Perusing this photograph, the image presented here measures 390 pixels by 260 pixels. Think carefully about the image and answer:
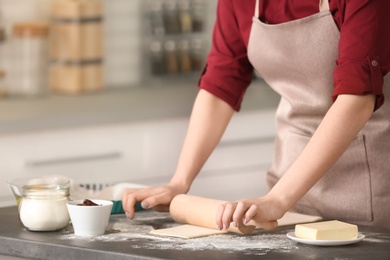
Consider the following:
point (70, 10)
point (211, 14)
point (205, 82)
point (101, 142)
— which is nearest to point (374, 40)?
point (205, 82)

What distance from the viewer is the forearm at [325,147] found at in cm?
200

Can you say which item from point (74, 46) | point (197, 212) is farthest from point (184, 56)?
point (197, 212)

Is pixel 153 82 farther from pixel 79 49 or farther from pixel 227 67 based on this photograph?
pixel 227 67

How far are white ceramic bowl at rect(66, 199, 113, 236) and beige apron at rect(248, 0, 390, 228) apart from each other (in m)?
0.56

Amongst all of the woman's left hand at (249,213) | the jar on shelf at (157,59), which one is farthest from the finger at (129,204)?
the jar on shelf at (157,59)

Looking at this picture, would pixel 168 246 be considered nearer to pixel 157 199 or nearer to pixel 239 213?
pixel 239 213

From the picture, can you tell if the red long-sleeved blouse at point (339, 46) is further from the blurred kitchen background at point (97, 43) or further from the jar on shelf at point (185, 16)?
the jar on shelf at point (185, 16)

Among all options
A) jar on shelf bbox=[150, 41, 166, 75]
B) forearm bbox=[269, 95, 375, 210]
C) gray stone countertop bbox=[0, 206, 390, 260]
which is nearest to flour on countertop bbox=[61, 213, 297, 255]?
gray stone countertop bbox=[0, 206, 390, 260]

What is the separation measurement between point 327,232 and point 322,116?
0.48m

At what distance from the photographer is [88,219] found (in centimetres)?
195

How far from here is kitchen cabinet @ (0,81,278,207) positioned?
353 cm

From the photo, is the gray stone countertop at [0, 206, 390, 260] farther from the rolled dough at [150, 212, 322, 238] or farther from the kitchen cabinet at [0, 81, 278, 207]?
the kitchen cabinet at [0, 81, 278, 207]

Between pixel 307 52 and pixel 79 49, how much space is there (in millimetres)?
1984

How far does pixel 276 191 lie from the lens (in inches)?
78.7
